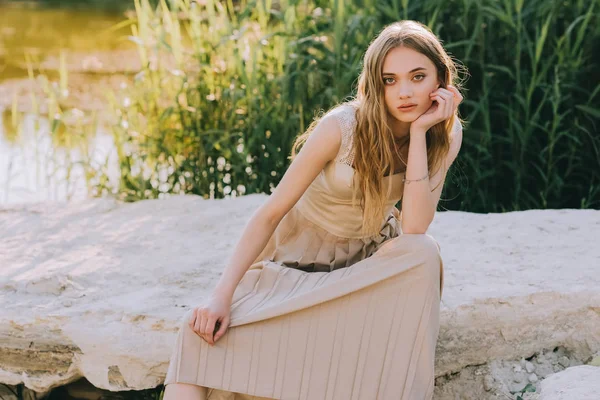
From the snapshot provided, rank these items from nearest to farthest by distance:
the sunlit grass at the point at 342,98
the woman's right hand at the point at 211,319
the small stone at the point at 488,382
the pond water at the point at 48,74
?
the woman's right hand at the point at 211,319, the small stone at the point at 488,382, the sunlit grass at the point at 342,98, the pond water at the point at 48,74

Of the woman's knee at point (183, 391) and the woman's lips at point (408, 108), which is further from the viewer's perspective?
the woman's lips at point (408, 108)

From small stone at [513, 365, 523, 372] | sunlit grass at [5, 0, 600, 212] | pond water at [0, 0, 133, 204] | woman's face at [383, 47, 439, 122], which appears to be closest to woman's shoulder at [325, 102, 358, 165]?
woman's face at [383, 47, 439, 122]

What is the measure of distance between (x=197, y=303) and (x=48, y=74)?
506 centimetres

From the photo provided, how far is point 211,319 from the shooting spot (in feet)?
7.01

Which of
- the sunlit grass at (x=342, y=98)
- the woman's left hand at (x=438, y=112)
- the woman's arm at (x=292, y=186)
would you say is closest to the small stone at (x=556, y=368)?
the woman's left hand at (x=438, y=112)

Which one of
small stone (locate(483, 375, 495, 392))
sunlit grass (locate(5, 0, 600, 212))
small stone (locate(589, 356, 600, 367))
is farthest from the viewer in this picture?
sunlit grass (locate(5, 0, 600, 212))

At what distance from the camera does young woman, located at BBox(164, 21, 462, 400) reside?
2.19 metres

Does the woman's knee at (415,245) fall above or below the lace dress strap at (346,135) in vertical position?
below

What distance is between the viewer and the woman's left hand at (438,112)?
230 cm

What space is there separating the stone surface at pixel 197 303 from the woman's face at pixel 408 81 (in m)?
0.62

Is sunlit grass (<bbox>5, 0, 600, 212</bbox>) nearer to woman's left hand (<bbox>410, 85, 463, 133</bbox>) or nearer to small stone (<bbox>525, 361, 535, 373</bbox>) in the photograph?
small stone (<bbox>525, 361, 535, 373</bbox>)

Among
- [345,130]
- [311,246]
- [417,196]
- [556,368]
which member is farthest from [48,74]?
[556,368]

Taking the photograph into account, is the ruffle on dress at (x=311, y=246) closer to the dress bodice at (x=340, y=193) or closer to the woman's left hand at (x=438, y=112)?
the dress bodice at (x=340, y=193)

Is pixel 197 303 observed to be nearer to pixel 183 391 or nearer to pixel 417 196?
pixel 183 391
